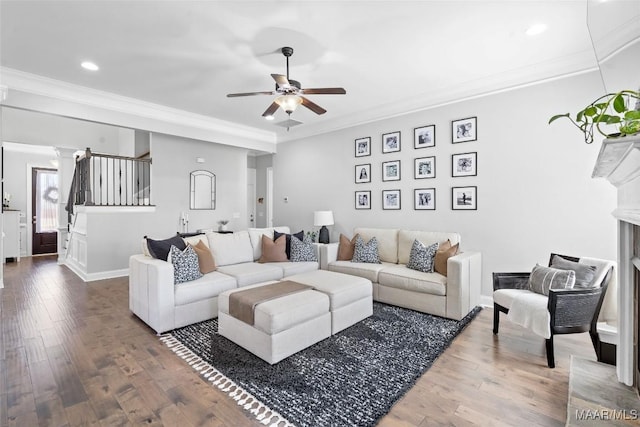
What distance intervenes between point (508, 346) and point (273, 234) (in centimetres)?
329

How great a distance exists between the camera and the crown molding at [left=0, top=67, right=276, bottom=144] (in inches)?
143

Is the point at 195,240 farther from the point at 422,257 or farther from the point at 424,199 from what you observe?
the point at 424,199

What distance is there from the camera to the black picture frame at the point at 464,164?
393 centimetres

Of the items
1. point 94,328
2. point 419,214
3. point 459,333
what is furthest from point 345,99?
point 94,328

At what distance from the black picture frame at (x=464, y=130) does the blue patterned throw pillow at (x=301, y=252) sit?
2.52m

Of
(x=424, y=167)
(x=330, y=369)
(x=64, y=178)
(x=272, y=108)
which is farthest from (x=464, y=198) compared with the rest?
(x=64, y=178)

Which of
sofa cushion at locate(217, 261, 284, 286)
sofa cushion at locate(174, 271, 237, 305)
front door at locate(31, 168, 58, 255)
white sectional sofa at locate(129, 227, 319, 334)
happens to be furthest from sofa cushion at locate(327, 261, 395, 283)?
front door at locate(31, 168, 58, 255)

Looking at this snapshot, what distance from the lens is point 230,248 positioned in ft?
13.6

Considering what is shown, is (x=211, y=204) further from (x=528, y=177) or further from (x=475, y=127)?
(x=528, y=177)

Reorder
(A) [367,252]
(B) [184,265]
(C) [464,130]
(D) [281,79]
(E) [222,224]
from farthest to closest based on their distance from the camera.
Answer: (E) [222,224] → (A) [367,252] → (C) [464,130] → (B) [184,265] → (D) [281,79]

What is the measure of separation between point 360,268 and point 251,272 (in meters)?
1.43

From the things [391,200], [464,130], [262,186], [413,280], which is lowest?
[413,280]

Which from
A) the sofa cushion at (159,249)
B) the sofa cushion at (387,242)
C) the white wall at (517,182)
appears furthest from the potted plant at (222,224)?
the sofa cushion at (387,242)

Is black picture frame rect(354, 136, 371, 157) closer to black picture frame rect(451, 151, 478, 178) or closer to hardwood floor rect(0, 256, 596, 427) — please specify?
black picture frame rect(451, 151, 478, 178)
